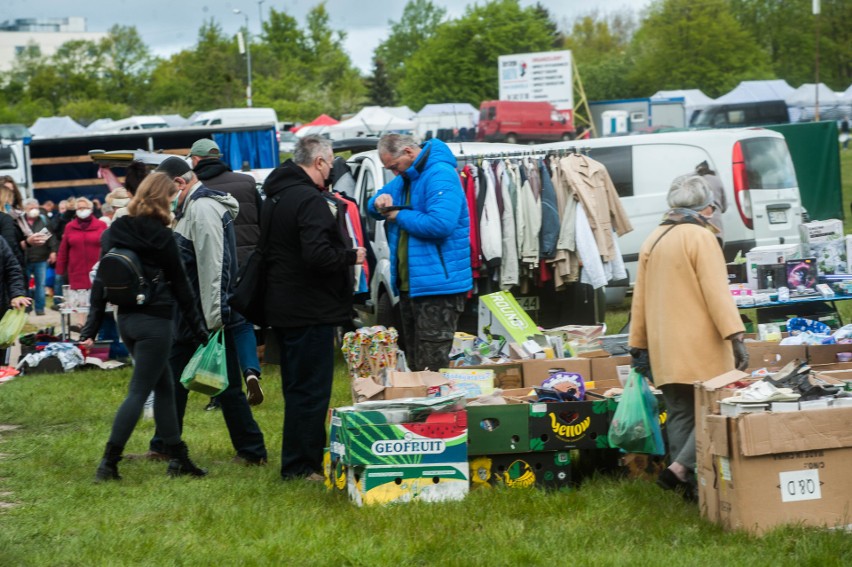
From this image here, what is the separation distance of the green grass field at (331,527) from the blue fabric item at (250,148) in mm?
11935

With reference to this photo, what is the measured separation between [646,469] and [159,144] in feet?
47.5

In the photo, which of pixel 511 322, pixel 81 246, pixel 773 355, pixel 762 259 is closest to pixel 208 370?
pixel 511 322

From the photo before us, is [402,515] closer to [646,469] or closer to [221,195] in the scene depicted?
[646,469]

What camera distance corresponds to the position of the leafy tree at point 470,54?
80.9 metres

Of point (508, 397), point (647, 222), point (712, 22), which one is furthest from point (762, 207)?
point (712, 22)

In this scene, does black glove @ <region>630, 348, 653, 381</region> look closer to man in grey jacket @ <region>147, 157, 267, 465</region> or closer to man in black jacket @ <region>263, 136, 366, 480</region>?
man in black jacket @ <region>263, 136, 366, 480</region>

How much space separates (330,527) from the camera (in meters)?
5.73

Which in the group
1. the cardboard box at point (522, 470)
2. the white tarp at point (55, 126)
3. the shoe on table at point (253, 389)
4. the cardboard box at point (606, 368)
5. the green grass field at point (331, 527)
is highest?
the white tarp at point (55, 126)

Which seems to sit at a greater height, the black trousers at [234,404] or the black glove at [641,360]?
the black glove at [641,360]

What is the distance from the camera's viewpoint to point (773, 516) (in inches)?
212

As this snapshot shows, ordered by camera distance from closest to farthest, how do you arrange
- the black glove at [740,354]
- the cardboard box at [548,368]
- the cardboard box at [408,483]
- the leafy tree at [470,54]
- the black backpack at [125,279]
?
the black glove at [740,354]
the cardboard box at [408,483]
the black backpack at [125,279]
the cardboard box at [548,368]
the leafy tree at [470,54]

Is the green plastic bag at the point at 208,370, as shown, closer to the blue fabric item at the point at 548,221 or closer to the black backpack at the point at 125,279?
the black backpack at the point at 125,279

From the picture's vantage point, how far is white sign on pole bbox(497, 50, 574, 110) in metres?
48.1

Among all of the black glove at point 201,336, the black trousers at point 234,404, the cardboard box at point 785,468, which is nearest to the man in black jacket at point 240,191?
the black trousers at point 234,404
